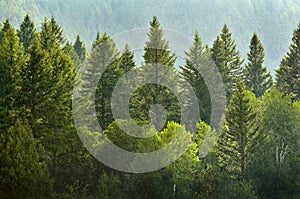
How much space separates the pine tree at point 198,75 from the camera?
56.2 m

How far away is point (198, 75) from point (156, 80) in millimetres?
8754

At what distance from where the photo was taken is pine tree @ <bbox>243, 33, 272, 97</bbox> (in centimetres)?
6850

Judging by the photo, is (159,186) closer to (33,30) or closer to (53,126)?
(53,126)

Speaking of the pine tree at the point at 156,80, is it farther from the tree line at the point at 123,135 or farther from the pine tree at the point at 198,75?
the pine tree at the point at 198,75

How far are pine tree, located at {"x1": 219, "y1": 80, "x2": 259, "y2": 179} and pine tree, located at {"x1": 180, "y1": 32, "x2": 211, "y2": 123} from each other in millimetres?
9447

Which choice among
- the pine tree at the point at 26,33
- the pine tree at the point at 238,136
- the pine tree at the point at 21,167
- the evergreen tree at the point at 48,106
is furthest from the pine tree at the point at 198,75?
the pine tree at the point at 21,167

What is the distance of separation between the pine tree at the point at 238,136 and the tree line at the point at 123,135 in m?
0.11

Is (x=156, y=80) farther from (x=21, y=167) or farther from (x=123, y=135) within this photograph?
(x=21, y=167)

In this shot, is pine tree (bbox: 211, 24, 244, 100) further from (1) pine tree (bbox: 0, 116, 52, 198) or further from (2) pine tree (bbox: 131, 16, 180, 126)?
(1) pine tree (bbox: 0, 116, 52, 198)

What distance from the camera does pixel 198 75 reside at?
57969mm

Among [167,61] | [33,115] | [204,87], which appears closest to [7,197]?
[33,115]

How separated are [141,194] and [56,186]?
8.22 meters

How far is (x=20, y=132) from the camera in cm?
3497

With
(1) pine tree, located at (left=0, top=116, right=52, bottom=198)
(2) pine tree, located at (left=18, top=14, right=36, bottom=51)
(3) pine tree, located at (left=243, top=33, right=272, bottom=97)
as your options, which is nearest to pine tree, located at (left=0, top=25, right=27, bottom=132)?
(1) pine tree, located at (left=0, top=116, right=52, bottom=198)
